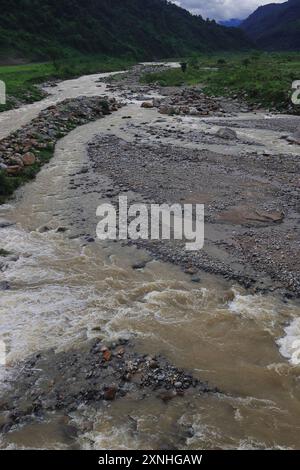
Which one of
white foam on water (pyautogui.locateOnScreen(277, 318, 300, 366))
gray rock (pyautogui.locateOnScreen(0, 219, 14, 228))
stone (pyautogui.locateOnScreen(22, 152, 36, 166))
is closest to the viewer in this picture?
white foam on water (pyautogui.locateOnScreen(277, 318, 300, 366))

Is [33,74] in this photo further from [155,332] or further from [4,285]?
[155,332]

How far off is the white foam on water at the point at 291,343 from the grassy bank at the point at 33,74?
32.7 metres

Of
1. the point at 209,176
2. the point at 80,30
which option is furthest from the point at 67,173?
the point at 80,30

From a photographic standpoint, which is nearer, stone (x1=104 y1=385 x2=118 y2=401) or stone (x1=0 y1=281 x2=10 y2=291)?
stone (x1=104 y1=385 x2=118 y2=401)

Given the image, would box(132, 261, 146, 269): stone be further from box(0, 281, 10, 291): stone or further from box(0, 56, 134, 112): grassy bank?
box(0, 56, 134, 112): grassy bank

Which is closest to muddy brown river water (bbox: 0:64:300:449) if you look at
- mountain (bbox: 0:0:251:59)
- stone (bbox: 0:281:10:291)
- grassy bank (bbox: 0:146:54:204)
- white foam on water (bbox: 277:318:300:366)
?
white foam on water (bbox: 277:318:300:366)

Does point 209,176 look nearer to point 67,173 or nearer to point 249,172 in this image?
point 249,172

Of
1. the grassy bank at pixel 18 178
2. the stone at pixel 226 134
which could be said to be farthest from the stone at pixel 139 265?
the stone at pixel 226 134

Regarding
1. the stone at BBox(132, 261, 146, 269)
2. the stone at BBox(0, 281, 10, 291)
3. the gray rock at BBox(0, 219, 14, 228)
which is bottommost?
the stone at BBox(0, 281, 10, 291)

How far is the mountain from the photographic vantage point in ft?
295

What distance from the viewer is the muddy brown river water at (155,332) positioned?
25.8 feet

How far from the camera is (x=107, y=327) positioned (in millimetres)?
10492

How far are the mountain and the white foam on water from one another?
80.0 m

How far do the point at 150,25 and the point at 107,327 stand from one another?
162116mm
